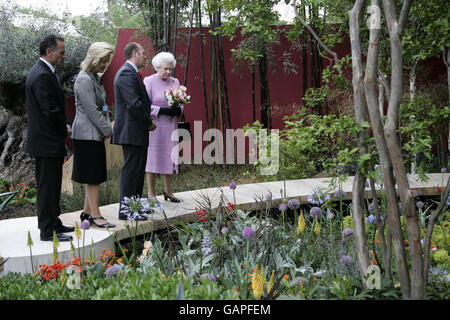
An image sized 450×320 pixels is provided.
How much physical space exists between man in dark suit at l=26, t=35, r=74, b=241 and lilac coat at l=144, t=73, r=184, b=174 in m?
1.21

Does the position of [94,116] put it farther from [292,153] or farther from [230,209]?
Result: [292,153]

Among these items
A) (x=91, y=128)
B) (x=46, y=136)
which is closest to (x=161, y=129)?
(x=91, y=128)

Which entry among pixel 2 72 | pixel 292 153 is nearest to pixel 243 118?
pixel 2 72

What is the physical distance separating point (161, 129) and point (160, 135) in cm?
5

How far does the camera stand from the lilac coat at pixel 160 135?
4.27 m

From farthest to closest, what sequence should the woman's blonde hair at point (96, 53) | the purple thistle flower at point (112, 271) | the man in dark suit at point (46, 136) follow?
the woman's blonde hair at point (96, 53) < the man in dark suit at point (46, 136) < the purple thistle flower at point (112, 271)

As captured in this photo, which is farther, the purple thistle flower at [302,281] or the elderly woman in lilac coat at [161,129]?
the elderly woman in lilac coat at [161,129]

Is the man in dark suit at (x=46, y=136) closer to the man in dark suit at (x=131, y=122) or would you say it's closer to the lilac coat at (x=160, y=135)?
the man in dark suit at (x=131, y=122)

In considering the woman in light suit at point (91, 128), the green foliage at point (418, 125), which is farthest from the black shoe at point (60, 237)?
the green foliage at point (418, 125)

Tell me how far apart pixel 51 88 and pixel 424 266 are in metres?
2.37

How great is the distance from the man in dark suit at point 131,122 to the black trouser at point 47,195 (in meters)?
0.59

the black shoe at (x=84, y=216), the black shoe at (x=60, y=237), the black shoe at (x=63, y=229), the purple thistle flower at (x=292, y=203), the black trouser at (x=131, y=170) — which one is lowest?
the black shoe at (x=60, y=237)

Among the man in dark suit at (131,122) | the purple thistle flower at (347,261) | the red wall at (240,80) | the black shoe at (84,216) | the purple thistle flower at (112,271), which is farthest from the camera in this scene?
the red wall at (240,80)

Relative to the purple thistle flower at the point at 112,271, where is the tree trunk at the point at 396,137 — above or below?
above
